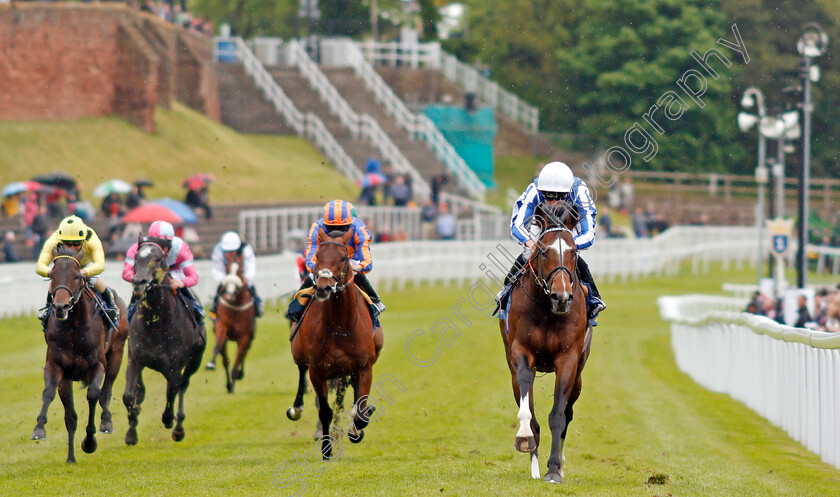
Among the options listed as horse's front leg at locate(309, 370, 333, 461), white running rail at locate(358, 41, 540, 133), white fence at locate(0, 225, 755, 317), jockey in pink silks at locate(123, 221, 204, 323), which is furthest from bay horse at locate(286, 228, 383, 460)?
white running rail at locate(358, 41, 540, 133)

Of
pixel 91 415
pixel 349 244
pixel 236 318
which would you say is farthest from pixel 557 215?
pixel 236 318

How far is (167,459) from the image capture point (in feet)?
37.1

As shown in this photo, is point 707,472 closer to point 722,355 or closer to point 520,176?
point 722,355

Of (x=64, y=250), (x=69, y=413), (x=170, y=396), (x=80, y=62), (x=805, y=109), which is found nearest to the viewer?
(x=64, y=250)

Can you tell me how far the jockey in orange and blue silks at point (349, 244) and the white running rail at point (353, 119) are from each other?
2928 centimetres

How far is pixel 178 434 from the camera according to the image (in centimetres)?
1256

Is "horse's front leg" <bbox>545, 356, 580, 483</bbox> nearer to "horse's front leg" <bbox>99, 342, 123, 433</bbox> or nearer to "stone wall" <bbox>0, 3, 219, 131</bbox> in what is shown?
"horse's front leg" <bbox>99, 342, 123, 433</bbox>

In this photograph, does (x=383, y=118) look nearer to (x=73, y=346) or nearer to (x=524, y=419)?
(x=73, y=346)

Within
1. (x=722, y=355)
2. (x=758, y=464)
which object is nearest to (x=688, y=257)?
(x=722, y=355)

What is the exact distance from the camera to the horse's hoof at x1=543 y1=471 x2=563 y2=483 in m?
9.23

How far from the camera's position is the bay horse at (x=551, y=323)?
9180mm

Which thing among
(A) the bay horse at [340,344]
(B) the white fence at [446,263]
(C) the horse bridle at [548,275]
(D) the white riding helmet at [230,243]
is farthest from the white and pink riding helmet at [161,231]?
(B) the white fence at [446,263]

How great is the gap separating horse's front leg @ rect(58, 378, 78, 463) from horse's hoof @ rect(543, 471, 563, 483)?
14.2ft

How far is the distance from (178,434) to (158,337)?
116 cm
